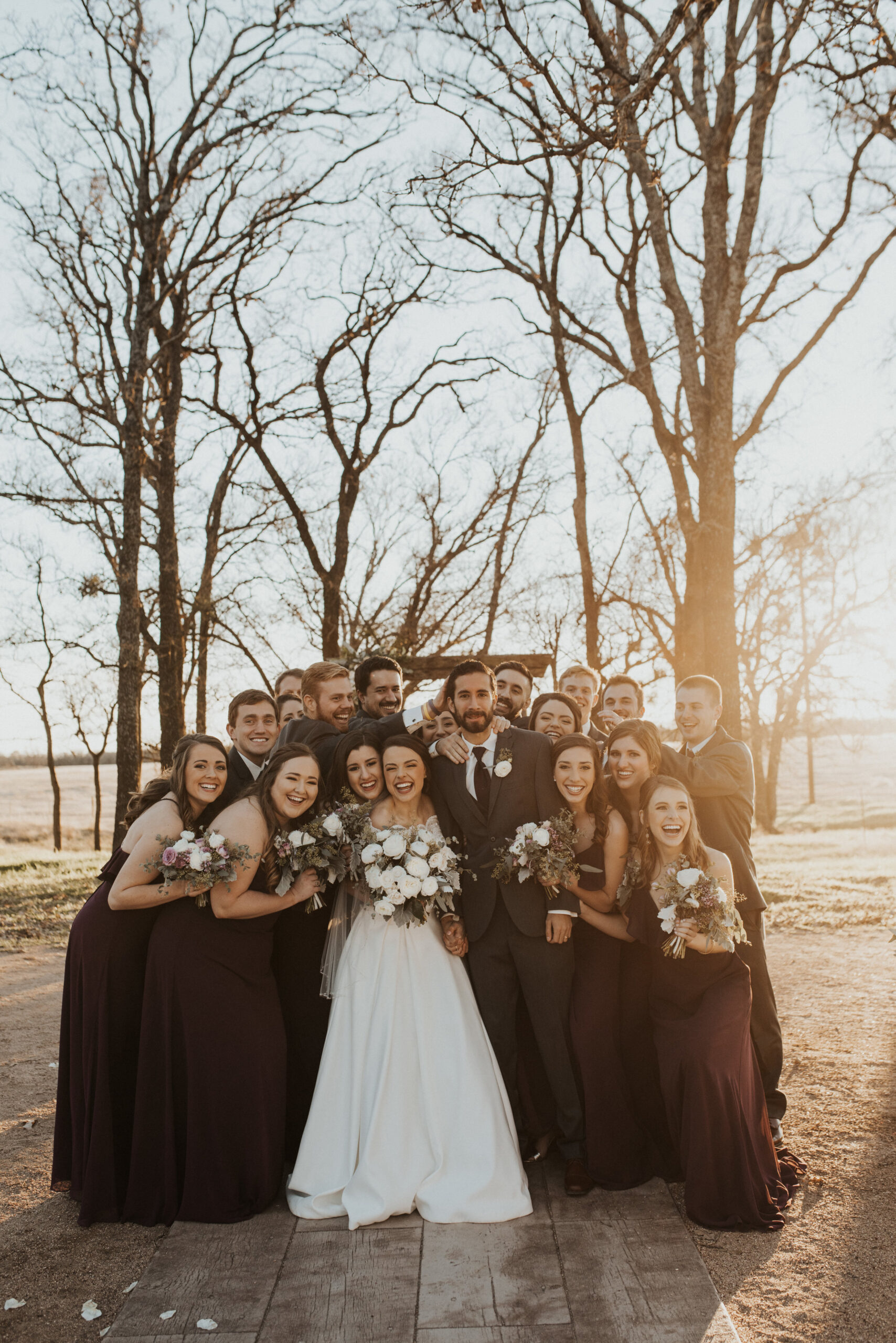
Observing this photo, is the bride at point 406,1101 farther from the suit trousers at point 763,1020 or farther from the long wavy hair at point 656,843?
the suit trousers at point 763,1020

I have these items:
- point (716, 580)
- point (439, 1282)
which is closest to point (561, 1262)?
point (439, 1282)

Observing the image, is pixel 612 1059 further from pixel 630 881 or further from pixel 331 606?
pixel 331 606

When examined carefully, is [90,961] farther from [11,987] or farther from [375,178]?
[375,178]

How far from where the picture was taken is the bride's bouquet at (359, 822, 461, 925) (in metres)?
4.89

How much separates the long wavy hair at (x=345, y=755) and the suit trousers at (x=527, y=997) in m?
1.12

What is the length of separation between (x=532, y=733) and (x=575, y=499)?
11.4 metres

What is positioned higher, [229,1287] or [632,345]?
[632,345]

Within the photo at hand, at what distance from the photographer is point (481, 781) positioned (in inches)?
218

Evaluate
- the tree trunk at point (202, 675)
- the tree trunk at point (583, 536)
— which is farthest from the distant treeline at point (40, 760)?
the tree trunk at point (583, 536)

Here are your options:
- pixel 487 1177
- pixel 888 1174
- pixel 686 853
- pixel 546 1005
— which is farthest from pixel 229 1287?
pixel 888 1174

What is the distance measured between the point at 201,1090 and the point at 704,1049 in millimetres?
2546

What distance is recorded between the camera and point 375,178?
1611 centimetres

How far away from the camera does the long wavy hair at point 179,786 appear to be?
5.16m

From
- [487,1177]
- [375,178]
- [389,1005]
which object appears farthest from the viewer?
[375,178]
